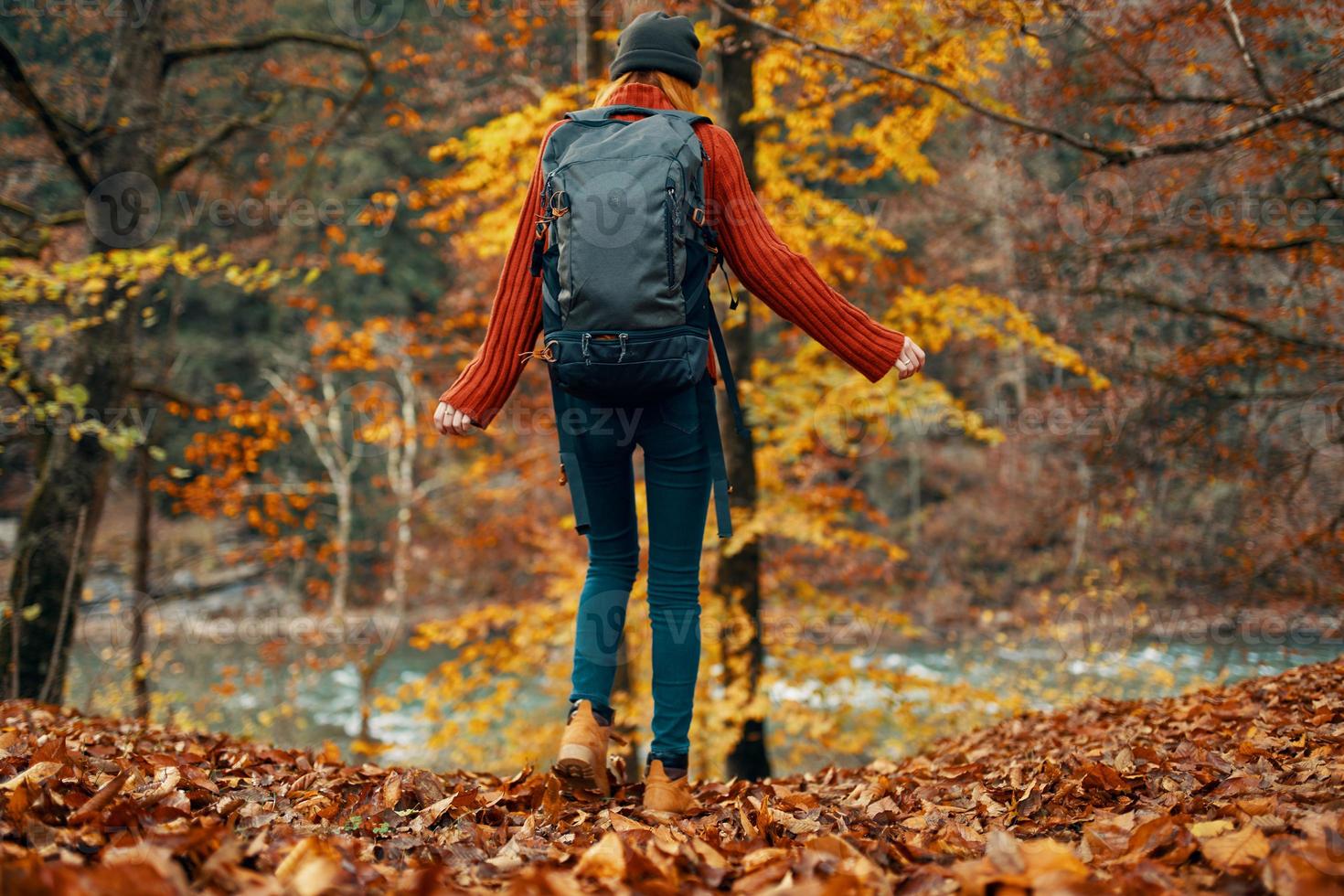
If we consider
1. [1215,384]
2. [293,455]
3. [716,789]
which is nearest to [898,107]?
[1215,384]

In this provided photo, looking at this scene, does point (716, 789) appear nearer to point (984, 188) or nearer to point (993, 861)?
point (993, 861)

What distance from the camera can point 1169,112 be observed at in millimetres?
6016

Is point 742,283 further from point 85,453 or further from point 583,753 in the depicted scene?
point 85,453

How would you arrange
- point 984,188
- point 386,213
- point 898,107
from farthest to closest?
point 984,188 → point 386,213 → point 898,107

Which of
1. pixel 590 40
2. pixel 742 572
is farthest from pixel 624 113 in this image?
pixel 590 40

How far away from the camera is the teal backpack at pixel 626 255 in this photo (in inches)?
81.7

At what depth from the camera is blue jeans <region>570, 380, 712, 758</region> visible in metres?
2.29

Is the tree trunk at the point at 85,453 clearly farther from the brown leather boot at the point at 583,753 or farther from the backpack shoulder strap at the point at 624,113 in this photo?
the backpack shoulder strap at the point at 624,113

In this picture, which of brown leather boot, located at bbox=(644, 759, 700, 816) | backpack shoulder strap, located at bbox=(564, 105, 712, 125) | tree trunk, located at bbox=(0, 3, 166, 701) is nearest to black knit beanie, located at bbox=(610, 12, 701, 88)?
→ backpack shoulder strap, located at bbox=(564, 105, 712, 125)

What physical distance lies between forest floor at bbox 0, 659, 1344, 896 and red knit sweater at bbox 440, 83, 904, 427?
41.9 inches

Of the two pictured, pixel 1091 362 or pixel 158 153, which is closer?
pixel 158 153

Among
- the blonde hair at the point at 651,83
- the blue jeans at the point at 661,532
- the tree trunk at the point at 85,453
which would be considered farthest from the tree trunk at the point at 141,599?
the blonde hair at the point at 651,83

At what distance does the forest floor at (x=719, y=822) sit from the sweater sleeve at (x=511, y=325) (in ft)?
3.48

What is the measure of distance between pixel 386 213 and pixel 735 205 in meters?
5.90
